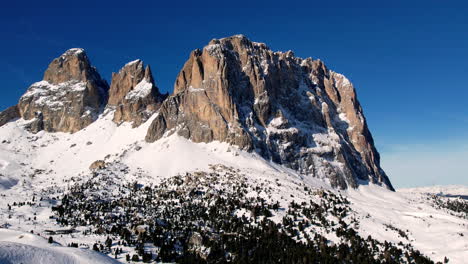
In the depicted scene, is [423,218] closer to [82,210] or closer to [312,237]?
[312,237]

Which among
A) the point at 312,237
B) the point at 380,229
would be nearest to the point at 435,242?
the point at 380,229

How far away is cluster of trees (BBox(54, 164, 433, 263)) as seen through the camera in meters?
122

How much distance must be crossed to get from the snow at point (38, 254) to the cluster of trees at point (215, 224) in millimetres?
19246

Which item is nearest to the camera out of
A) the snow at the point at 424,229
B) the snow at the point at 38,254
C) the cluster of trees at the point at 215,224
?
the snow at the point at 38,254

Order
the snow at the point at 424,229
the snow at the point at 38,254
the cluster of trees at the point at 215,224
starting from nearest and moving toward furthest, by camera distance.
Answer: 1. the snow at the point at 38,254
2. the cluster of trees at the point at 215,224
3. the snow at the point at 424,229

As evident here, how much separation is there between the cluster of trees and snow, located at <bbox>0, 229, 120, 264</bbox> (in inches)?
758

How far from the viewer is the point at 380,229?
156250 mm

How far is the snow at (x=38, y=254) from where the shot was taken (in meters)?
77.1

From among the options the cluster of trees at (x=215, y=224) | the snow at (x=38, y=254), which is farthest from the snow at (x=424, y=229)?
the snow at (x=38, y=254)

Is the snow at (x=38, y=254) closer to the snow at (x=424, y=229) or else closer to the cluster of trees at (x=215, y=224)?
the cluster of trees at (x=215, y=224)

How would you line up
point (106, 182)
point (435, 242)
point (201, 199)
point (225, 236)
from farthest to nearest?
point (106, 182) < point (201, 199) < point (435, 242) < point (225, 236)

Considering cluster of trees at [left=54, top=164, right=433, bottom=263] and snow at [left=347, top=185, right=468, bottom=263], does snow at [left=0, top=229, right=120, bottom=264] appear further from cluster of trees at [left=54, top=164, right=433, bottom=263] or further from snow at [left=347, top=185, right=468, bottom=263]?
snow at [left=347, top=185, right=468, bottom=263]

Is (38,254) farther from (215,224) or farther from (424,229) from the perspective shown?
(424,229)

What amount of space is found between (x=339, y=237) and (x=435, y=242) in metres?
37.4
